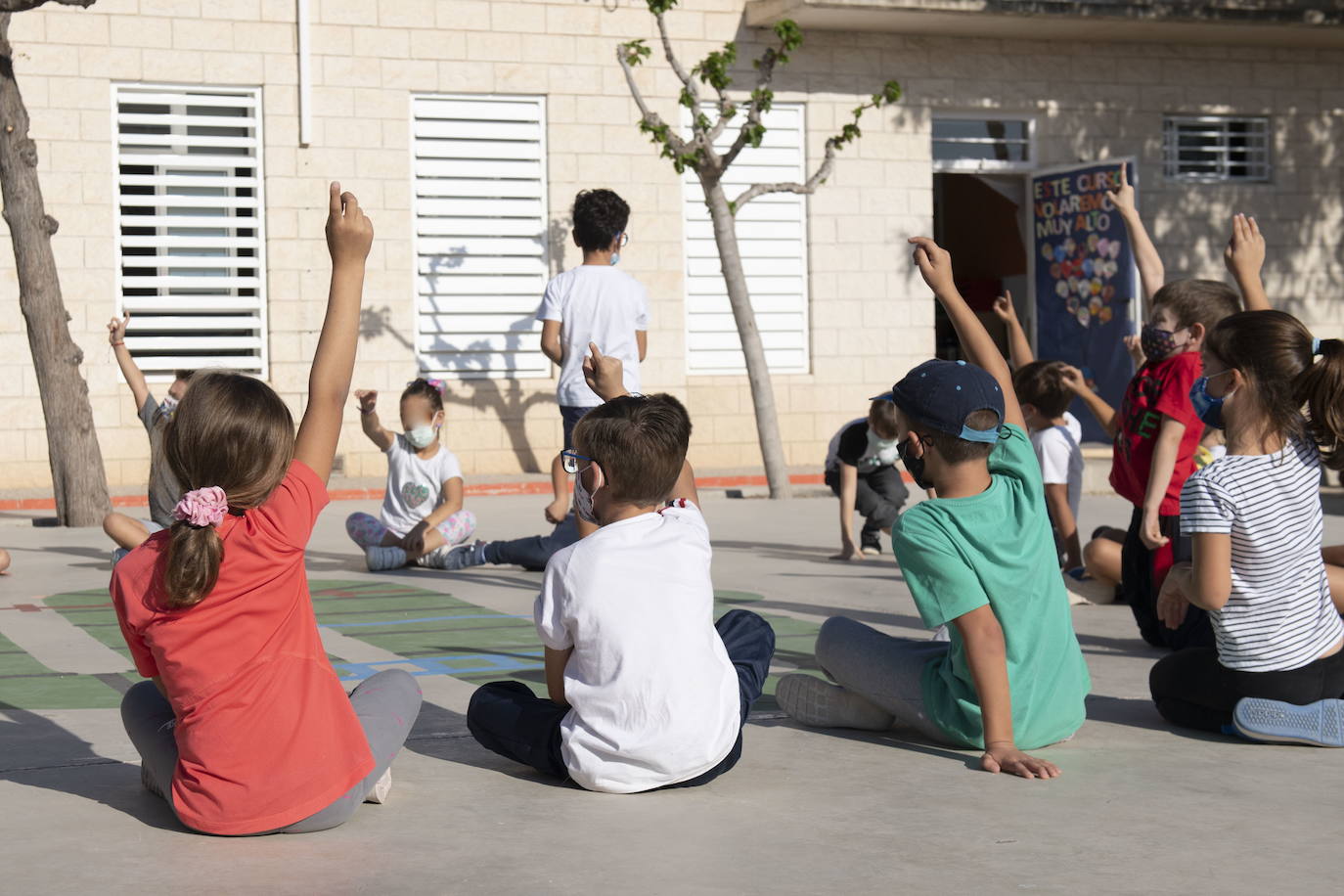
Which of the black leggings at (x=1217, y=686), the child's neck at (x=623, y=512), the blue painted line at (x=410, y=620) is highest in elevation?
the child's neck at (x=623, y=512)

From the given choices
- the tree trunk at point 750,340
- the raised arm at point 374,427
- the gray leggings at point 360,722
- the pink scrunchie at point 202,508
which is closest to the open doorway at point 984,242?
the tree trunk at point 750,340

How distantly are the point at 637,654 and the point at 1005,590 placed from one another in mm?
1007

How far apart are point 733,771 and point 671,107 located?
13.2m

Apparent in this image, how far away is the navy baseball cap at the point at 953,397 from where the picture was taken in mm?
4363

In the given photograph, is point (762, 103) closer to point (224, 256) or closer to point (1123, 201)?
point (224, 256)

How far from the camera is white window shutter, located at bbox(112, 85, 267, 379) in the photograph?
1534cm

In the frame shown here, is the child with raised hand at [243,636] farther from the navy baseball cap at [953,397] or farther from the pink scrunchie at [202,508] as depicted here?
the navy baseball cap at [953,397]

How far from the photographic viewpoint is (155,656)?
12.4 ft

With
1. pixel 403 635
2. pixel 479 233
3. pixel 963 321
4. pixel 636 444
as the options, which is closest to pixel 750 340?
pixel 479 233

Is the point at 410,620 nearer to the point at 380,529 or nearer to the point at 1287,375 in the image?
the point at 380,529

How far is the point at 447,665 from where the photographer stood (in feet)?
20.2

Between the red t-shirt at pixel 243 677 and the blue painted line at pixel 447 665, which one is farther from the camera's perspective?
the blue painted line at pixel 447 665

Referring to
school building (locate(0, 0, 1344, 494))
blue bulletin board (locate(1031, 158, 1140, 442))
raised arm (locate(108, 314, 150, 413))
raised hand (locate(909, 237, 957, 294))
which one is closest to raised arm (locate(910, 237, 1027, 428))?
raised hand (locate(909, 237, 957, 294))

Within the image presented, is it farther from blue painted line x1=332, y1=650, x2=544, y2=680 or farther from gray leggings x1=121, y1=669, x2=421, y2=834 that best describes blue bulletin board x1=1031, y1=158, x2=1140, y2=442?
gray leggings x1=121, y1=669, x2=421, y2=834
